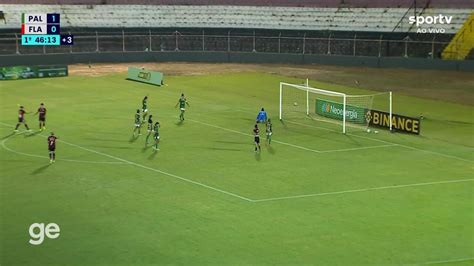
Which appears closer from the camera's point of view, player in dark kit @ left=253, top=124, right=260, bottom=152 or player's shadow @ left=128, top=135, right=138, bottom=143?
player in dark kit @ left=253, top=124, right=260, bottom=152

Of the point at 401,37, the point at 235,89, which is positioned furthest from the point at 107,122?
the point at 401,37

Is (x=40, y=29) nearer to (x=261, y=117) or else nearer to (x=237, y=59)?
(x=237, y=59)

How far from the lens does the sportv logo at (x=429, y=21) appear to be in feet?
271

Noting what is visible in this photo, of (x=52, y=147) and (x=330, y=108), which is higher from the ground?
(x=330, y=108)

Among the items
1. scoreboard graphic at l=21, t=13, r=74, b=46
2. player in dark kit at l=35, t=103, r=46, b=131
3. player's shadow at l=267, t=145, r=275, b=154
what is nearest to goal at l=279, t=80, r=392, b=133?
player's shadow at l=267, t=145, r=275, b=154

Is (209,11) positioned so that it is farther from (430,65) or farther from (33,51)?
(430,65)

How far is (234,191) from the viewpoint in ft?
110

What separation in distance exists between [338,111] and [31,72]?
3442 cm

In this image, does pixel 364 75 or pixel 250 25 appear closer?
pixel 364 75

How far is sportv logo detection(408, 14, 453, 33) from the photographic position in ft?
271

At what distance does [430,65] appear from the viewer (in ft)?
259

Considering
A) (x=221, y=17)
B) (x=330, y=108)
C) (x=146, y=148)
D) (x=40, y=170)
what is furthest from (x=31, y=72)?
(x=40, y=170)

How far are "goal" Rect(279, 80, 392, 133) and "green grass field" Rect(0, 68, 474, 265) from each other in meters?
1.34

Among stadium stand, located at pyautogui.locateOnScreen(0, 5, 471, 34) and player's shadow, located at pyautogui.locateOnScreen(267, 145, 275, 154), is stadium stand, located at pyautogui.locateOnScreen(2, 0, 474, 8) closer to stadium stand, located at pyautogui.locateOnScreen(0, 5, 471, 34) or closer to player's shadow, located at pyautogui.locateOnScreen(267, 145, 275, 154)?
stadium stand, located at pyautogui.locateOnScreen(0, 5, 471, 34)
